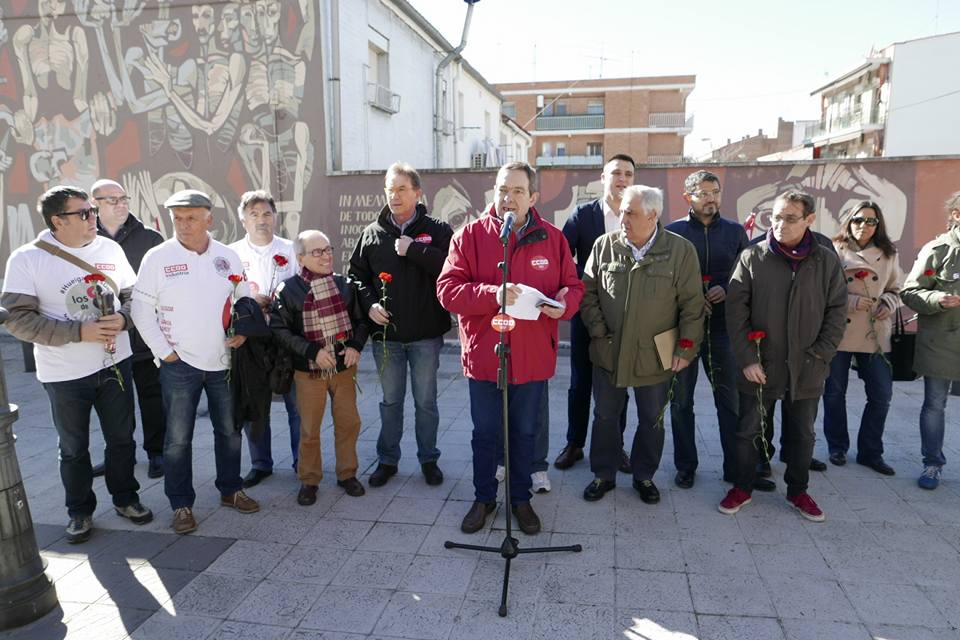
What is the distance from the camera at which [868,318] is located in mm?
4262

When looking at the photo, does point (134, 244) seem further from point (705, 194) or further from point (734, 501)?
point (734, 501)

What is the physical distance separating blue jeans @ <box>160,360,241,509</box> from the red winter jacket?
152 centimetres

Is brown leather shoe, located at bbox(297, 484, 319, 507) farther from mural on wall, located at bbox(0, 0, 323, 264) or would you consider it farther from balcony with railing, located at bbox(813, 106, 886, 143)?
balcony with railing, located at bbox(813, 106, 886, 143)

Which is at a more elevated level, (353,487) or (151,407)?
(151,407)

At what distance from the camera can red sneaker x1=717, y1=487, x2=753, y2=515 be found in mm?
3730

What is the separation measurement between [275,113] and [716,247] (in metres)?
6.97

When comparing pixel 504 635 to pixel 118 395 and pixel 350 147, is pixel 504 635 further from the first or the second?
pixel 350 147

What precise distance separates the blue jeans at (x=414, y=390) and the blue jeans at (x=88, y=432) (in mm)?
1546

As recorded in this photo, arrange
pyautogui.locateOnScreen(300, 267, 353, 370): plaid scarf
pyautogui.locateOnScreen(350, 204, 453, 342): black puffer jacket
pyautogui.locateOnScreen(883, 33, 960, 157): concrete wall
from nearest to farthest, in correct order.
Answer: pyautogui.locateOnScreen(300, 267, 353, 370): plaid scarf
pyautogui.locateOnScreen(350, 204, 453, 342): black puffer jacket
pyautogui.locateOnScreen(883, 33, 960, 157): concrete wall

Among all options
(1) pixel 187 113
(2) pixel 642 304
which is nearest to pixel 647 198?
(2) pixel 642 304

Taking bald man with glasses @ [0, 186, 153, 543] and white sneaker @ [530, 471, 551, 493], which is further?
white sneaker @ [530, 471, 551, 493]

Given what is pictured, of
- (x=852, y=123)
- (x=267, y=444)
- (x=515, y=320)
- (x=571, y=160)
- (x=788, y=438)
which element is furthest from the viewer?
(x=571, y=160)

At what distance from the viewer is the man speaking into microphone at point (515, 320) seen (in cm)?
336

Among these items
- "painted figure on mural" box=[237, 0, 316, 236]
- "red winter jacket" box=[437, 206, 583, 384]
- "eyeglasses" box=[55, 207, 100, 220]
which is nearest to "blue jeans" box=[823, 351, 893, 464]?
"red winter jacket" box=[437, 206, 583, 384]
